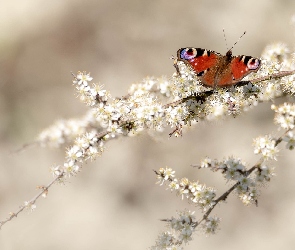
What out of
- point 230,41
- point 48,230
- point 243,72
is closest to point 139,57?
point 230,41

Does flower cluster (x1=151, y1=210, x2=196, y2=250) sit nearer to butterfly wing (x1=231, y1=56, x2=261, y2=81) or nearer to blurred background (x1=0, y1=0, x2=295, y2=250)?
butterfly wing (x1=231, y1=56, x2=261, y2=81)

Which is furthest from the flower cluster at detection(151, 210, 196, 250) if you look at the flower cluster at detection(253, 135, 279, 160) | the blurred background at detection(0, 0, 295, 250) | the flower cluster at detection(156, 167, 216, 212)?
the blurred background at detection(0, 0, 295, 250)

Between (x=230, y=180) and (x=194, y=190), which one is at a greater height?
(x=230, y=180)

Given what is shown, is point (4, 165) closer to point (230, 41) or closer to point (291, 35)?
point (230, 41)

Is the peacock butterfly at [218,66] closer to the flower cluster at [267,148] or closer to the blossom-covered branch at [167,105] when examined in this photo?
the blossom-covered branch at [167,105]

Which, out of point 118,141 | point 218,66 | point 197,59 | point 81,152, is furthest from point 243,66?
point 118,141

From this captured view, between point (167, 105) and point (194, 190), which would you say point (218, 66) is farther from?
point (194, 190)
